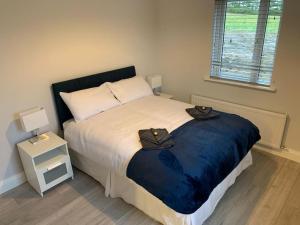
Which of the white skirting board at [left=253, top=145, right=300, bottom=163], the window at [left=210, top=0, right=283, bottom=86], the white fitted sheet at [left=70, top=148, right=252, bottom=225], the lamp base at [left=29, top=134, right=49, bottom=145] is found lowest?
the white skirting board at [left=253, top=145, right=300, bottom=163]

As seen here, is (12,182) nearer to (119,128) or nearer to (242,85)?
(119,128)

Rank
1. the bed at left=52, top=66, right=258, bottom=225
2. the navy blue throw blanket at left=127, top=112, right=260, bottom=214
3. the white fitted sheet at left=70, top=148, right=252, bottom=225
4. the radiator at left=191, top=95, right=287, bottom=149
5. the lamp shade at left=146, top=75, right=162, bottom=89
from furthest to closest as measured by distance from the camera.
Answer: the lamp shade at left=146, top=75, right=162, bottom=89
the radiator at left=191, top=95, right=287, bottom=149
the bed at left=52, top=66, right=258, bottom=225
the white fitted sheet at left=70, top=148, right=252, bottom=225
the navy blue throw blanket at left=127, top=112, right=260, bottom=214

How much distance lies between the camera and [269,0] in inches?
107

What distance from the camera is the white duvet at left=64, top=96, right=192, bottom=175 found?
7.20 feet

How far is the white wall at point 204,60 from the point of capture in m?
2.69

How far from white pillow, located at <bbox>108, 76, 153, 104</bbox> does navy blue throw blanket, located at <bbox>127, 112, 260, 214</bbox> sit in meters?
1.05

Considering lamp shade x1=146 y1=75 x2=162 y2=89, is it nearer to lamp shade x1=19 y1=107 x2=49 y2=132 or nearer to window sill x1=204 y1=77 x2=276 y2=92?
window sill x1=204 y1=77 x2=276 y2=92

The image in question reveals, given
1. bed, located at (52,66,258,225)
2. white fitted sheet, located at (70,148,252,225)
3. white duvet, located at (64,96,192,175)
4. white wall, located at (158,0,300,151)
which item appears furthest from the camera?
white wall, located at (158,0,300,151)

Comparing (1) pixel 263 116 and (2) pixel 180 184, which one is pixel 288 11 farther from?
(2) pixel 180 184

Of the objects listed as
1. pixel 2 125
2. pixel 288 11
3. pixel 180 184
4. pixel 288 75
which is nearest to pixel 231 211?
pixel 180 184

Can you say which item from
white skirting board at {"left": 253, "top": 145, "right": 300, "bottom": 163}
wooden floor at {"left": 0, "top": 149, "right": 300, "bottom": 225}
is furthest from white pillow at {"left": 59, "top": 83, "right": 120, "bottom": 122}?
white skirting board at {"left": 253, "top": 145, "right": 300, "bottom": 163}

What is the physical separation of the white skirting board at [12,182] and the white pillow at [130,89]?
144cm

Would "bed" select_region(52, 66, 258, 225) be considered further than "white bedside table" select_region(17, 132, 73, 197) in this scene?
No

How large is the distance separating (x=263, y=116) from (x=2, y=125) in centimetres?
296
